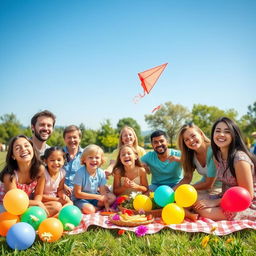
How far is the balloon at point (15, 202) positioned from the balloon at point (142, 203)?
175 centimetres

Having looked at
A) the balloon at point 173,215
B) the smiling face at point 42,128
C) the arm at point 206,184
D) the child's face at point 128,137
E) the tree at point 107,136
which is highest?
the tree at point 107,136

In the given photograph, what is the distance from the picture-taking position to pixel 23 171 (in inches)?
171

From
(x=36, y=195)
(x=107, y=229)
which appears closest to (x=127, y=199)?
(x=107, y=229)

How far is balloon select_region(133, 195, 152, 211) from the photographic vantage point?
429 cm

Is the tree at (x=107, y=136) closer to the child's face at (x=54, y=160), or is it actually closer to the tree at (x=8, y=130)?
the tree at (x=8, y=130)

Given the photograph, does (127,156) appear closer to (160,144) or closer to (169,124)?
(160,144)

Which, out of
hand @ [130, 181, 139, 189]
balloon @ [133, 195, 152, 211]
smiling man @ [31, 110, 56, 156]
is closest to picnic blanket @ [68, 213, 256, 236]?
balloon @ [133, 195, 152, 211]

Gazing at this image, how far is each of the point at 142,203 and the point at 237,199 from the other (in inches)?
59.1

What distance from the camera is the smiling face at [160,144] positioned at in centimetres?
544

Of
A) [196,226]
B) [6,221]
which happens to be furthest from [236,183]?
[6,221]

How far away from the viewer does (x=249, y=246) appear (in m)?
3.09

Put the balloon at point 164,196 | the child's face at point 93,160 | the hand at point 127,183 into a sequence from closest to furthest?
the balloon at point 164,196 → the child's face at point 93,160 → the hand at point 127,183

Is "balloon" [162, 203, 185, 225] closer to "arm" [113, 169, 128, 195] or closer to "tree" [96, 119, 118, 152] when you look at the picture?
"arm" [113, 169, 128, 195]

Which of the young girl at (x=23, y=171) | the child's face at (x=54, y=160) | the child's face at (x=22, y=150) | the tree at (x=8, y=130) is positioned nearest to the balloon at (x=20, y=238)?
the young girl at (x=23, y=171)
